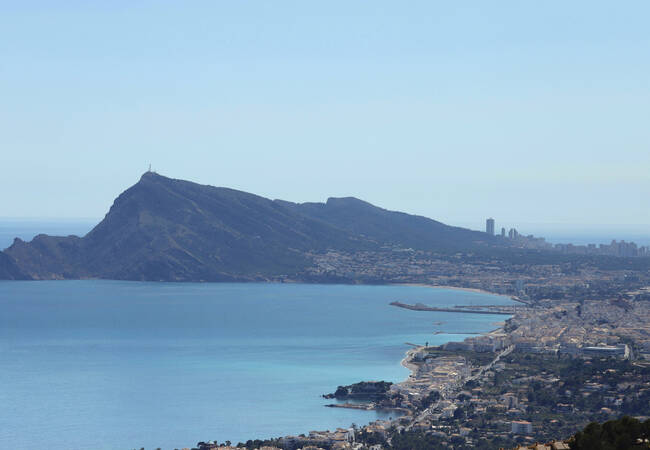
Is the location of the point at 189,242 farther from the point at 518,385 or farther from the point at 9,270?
the point at 518,385

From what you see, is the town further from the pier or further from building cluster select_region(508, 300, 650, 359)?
the pier

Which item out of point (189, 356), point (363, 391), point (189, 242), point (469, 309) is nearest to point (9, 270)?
point (189, 242)

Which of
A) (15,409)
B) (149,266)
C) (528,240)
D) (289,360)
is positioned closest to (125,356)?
(289,360)

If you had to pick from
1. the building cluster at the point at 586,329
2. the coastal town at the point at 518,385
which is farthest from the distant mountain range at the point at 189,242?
the building cluster at the point at 586,329

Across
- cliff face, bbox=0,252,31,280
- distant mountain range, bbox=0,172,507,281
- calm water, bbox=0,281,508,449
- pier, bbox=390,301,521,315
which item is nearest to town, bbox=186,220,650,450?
pier, bbox=390,301,521,315

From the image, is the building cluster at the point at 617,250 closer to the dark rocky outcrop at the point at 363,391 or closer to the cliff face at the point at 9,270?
the cliff face at the point at 9,270

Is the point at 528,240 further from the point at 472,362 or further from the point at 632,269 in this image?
the point at 472,362
